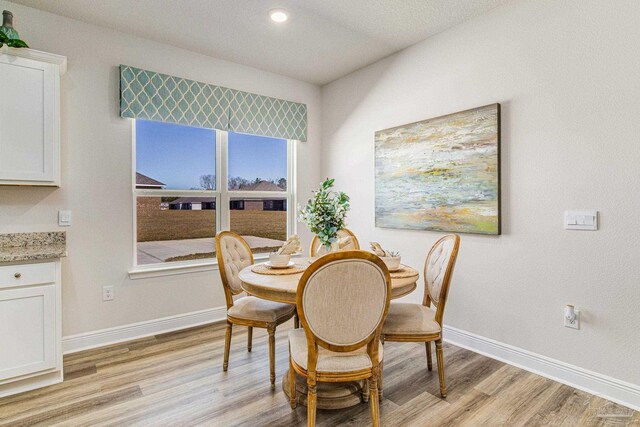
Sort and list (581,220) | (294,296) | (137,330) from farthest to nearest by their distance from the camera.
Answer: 1. (137,330)
2. (581,220)
3. (294,296)

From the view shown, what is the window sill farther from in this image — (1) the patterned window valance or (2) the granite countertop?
(1) the patterned window valance

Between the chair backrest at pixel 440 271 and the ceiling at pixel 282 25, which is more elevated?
the ceiling at pixel 282 25

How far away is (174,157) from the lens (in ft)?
11.4

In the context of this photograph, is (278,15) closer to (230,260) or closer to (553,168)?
(230,260)

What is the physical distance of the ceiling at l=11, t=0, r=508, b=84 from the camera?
2623 mm

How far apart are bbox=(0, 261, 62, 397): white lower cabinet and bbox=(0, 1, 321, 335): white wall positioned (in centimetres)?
61

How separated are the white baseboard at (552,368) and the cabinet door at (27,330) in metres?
3.01

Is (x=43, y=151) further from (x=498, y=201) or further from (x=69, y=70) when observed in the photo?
(x=498, y=201)

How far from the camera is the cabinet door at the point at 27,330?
2141mm

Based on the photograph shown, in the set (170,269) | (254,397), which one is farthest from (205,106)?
(254,397)

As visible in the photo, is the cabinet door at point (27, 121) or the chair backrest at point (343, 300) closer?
the chair backrest at point (343, 300)

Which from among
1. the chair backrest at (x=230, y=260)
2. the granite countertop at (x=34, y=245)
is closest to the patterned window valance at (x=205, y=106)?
the granite countertop at (x=34, y=245)

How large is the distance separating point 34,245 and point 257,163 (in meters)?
2.18

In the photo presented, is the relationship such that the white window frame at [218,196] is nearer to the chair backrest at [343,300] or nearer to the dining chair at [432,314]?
the dining chair at [432,314]
